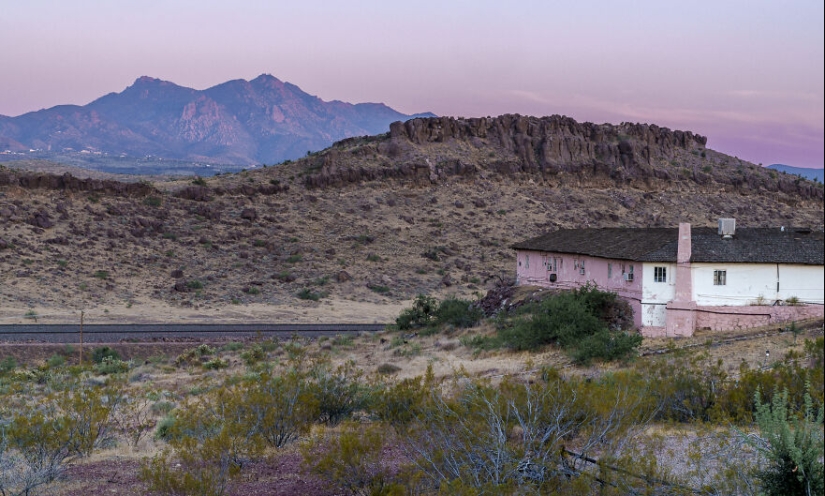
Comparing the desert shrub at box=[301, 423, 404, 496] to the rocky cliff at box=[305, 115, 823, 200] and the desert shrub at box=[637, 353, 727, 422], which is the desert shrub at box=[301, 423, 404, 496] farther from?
the rocky cliff at box=[305, 115, 823, 200]

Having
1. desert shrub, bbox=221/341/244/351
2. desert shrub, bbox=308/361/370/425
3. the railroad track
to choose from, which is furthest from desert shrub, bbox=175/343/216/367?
desert shrub, bbox=308/361/370/425

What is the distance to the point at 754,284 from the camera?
29328 millimetres

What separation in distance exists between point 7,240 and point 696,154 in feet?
235

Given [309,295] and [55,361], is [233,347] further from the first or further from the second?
[309,295]

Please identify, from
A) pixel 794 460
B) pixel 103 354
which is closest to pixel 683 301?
pixel 103 354

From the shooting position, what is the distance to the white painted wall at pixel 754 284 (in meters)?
28.5

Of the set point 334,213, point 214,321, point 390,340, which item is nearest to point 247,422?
point 390,340

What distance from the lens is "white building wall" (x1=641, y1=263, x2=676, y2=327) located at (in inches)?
1204

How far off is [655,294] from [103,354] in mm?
21276

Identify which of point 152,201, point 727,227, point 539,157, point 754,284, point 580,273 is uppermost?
point 539,157

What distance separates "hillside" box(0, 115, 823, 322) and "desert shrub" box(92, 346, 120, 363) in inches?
498

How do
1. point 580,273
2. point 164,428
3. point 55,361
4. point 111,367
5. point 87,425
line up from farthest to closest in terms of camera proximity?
point 580,273 → point 55,361 → point 111,367 → point 164,428 → point 87,425

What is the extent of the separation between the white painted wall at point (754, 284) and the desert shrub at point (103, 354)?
22.1 metres

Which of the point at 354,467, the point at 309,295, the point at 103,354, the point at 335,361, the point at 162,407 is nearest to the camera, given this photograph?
the point at 354,467
